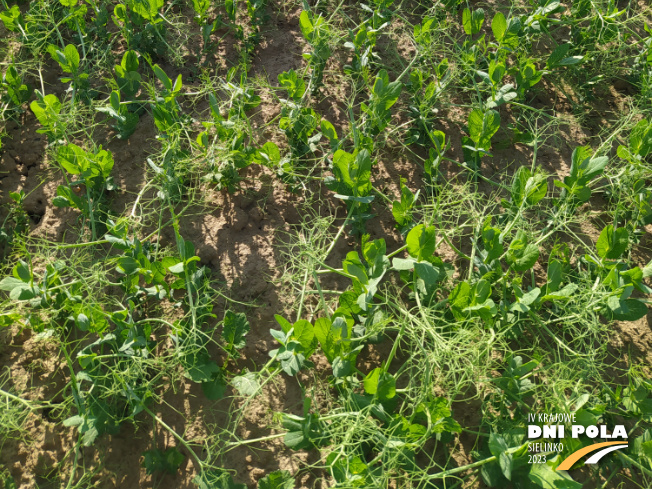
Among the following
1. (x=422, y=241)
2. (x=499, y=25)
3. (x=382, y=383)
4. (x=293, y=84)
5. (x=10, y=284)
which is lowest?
(x=382, y=383)

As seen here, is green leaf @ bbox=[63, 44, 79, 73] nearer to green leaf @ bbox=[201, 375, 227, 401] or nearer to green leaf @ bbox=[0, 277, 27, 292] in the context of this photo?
green leaf @ bbox=[0, 277, 27, 292]

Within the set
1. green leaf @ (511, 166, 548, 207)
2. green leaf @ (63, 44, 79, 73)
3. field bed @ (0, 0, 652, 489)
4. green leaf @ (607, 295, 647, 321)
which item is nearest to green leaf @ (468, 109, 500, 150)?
field bed @ (0, 0, 652, 489)

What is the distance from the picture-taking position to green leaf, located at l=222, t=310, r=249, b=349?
1664 millimetres

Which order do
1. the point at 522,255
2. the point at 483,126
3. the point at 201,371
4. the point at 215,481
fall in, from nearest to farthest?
the point at 215,481, the point at 201,371, the point at 522,255, the point at 483,126

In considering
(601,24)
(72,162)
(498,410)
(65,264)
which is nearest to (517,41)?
(601,24)

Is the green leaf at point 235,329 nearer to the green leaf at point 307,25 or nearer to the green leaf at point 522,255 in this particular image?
the green leaf at point 522,255

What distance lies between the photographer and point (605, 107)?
7.56ft

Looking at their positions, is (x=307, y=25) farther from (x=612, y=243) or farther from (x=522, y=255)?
(x=612, y=243)

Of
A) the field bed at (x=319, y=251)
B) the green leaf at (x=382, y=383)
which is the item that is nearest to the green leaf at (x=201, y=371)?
the field bed at (x=319, y=251)

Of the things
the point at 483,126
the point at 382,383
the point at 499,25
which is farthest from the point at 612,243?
the point at 499,25

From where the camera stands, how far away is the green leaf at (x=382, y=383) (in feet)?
4.89

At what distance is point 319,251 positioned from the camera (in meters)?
1.77

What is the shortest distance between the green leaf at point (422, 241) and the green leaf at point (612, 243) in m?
0.59

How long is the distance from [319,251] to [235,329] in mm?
372
